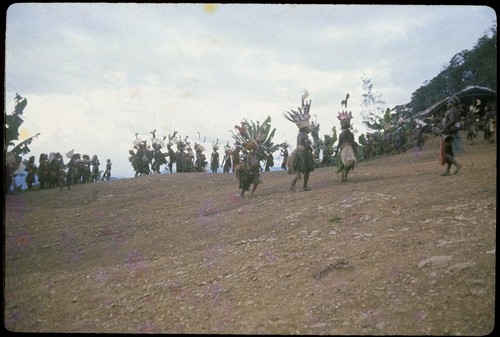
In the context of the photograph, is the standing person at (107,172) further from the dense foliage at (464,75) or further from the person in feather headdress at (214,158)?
the dense foliage at (464,75)

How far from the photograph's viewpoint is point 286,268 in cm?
453

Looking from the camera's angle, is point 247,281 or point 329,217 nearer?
point 247,281

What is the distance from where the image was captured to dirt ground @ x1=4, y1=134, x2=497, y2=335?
133 inches

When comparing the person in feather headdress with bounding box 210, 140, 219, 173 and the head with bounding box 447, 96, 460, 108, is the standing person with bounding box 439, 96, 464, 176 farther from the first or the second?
the person in feather headdress with bounding box 210, 140, 219, 173

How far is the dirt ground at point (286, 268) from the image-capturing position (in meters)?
3.38

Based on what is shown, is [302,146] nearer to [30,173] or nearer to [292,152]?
[292,152]

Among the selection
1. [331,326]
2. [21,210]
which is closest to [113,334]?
[331,326]

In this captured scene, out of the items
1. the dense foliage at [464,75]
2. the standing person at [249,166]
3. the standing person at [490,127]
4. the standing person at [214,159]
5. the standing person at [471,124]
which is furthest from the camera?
the dense foliage at [464,75]

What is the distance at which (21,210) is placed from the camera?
11.3 m

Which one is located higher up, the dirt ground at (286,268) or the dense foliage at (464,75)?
the dense foliage at (464,75)

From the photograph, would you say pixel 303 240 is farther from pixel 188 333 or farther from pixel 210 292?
pixel 188 333

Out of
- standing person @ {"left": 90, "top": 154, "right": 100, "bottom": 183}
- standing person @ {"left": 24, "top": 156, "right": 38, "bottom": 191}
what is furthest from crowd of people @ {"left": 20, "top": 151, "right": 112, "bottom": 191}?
standing person @ {"left": 90, "top": 154, "right": 100, "bottom": 183}

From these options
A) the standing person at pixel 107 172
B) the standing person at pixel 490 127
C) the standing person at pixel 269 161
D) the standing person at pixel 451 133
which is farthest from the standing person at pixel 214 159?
the standing person at pixel 451 133

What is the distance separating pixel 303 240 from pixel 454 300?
2.47 metres
